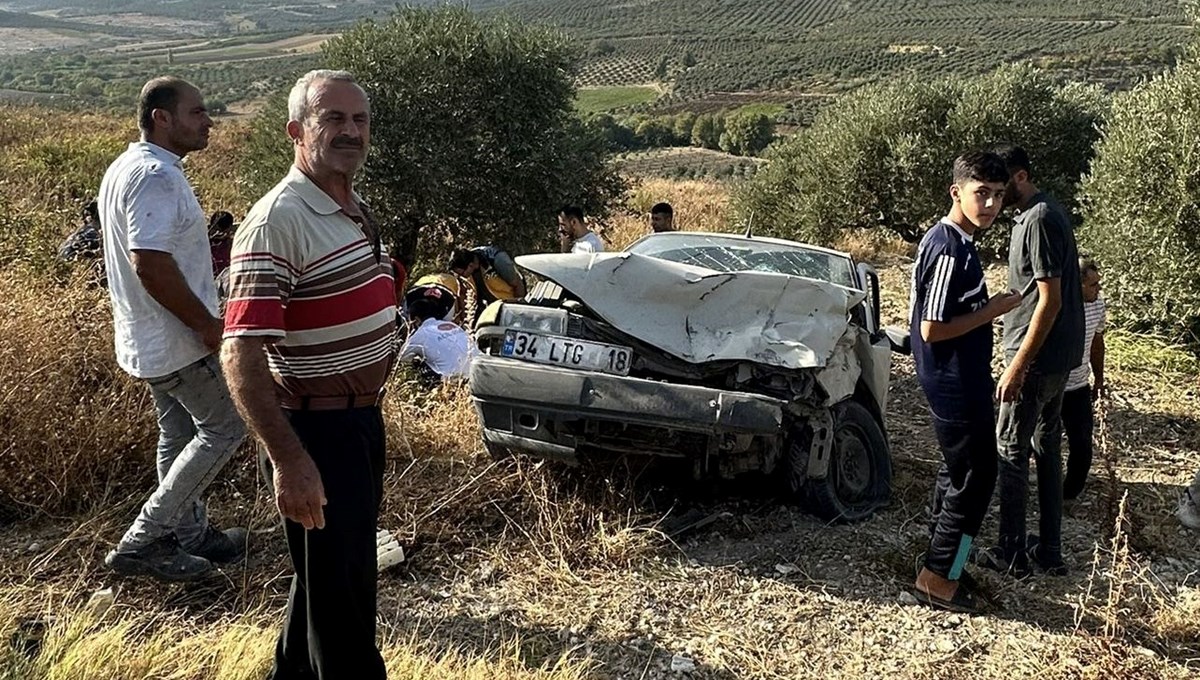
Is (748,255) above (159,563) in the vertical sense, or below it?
above

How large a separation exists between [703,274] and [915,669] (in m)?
1.83

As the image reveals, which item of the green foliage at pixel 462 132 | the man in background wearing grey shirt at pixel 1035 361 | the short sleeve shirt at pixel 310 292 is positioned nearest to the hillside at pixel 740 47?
the green foliage at pixel 462 132

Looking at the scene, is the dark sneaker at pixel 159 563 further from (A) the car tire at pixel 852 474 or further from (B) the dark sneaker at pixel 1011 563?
(B) the dark sneaker at pixel 1011 563

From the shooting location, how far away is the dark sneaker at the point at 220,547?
3.62 meters

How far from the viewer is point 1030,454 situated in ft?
12.5

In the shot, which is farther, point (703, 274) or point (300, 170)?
Answer: point (703, 274)

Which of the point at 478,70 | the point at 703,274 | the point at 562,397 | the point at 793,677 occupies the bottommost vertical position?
the point at 793,677

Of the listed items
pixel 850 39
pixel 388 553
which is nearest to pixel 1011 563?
pixel 388 553

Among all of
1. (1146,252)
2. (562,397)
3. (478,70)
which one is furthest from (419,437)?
(1146,252)

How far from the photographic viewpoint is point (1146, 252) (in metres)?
8.22

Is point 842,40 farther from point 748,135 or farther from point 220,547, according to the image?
point 220,547

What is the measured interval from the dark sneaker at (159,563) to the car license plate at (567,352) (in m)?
1.54

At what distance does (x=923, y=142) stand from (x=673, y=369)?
32.6ft

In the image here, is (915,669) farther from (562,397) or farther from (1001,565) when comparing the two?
(562,397)
